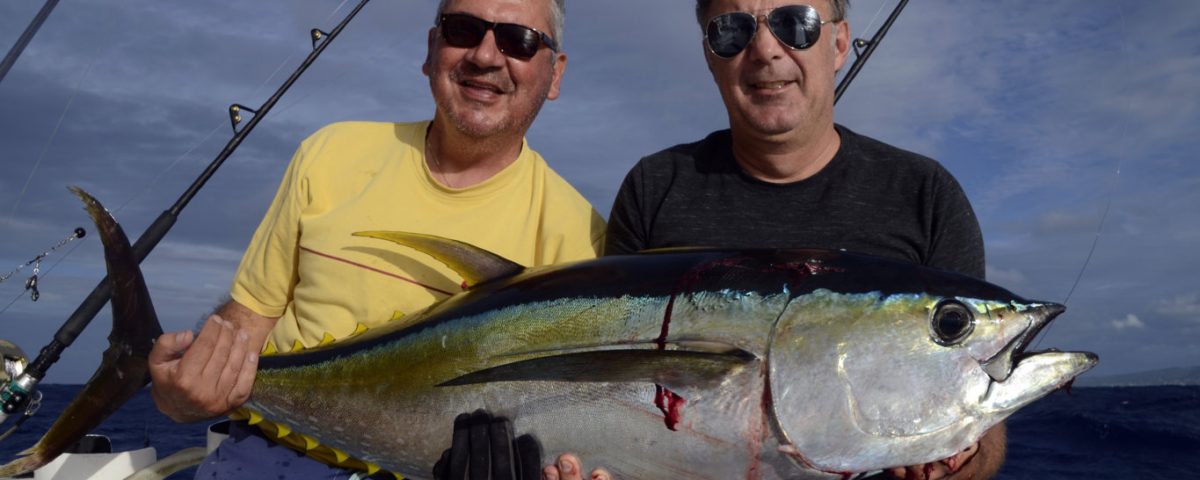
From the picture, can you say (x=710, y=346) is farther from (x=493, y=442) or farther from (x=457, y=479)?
(x=457, y=479)

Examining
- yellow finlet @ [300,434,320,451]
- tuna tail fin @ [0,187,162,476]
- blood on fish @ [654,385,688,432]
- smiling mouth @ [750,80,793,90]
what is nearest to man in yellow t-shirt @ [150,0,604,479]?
yellow finlet @ [300,434,320,451]

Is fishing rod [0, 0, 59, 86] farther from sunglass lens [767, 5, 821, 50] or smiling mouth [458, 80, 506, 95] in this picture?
sunglass lens [767, 5, 821, 50]

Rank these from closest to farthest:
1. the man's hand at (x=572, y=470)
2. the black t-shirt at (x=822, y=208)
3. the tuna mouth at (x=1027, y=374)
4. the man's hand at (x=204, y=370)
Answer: the tuna mouth at (x=1027, y=374) → the man's hand at (x=572, y=470) → the man's hand at (x=204, y=370) → the black t-shirt at (x=822, y=208)

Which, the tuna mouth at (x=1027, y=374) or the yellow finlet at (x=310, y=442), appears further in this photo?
the yellow finlet at (x=310, y=442)

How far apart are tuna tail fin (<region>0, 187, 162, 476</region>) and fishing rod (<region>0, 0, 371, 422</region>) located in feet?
4.94

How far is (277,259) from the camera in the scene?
293cm

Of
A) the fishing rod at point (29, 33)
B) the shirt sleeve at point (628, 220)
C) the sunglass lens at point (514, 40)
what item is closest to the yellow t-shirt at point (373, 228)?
the shirt sleeve at point (628, 220)

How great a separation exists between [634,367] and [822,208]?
3.40ft

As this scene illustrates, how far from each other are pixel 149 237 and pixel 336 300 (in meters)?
2.00

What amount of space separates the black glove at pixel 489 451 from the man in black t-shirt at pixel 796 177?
2.93ft

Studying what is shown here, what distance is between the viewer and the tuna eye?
1.69 m

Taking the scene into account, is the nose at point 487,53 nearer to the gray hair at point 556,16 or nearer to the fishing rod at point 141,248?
the gray hair at point 556,16

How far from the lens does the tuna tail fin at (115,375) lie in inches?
89.7

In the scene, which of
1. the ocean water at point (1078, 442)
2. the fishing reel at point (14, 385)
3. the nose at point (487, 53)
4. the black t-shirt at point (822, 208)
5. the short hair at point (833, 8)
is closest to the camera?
the black t-shirt at point (822, 208)
